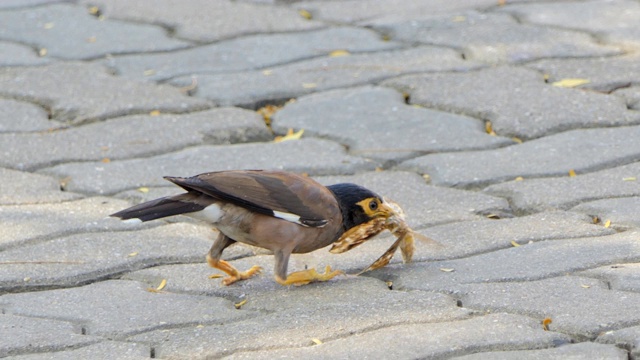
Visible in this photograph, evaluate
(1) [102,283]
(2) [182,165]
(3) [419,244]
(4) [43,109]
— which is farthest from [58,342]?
(4) [43,109]

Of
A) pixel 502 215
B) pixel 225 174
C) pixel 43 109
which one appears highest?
pixel 225 174

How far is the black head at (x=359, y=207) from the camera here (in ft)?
11.8

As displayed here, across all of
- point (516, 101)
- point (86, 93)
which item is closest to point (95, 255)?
point (86, 93)

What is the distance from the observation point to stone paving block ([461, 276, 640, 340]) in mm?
2918

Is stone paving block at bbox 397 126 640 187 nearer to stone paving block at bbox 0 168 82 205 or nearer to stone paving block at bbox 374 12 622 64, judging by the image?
stone paving block at bbox 374 12 622 64

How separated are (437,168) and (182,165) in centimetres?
100

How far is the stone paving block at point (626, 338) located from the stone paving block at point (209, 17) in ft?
12.4

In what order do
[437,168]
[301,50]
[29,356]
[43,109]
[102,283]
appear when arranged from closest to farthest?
[29,356]
[102,283]
[437,168]
[43,109]
[301,50]

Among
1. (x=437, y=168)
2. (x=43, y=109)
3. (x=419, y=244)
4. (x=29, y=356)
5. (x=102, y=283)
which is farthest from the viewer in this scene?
(x=43, y=109)

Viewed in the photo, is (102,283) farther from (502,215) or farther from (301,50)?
(301,50)

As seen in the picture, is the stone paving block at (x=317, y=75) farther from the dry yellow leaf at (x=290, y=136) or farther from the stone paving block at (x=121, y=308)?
the stone paving block at (x=121, y=308)

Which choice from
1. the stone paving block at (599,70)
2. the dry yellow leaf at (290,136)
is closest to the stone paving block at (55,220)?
the dry yellow leaf at (290,136)

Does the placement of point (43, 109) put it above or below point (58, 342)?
below

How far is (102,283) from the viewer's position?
3.48 meters
